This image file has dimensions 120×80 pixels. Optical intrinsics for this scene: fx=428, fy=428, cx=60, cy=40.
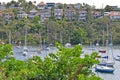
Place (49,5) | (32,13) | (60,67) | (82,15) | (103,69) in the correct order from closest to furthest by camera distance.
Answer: (60,67)
(103,69)
(32,13)
(82,15)
(49,5)

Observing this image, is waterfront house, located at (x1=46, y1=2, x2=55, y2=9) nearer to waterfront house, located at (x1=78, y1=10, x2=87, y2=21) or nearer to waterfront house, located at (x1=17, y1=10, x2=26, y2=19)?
waterfront house, located at (x1=17, y1=10, x2=26, y2=19)

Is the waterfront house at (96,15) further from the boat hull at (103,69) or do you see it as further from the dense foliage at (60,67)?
the dense foliage at (60,67)

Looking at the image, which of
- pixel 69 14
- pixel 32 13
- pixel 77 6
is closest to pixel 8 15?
pixel 32 13

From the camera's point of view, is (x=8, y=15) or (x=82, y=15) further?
(x=82, y=15)

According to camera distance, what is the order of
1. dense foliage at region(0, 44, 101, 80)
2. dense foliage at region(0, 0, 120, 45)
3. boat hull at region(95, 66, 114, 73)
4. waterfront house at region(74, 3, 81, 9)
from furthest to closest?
waterfront house at region(74, 3, 81, 9)
dense foliage at region(0, 0, 120, 45)
boat hull at region(95, 66, 114, 73)
dense foliage at region(0, 44, 101, 80)

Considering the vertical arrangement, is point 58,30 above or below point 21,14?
below

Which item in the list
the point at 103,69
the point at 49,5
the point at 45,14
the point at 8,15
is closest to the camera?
the point at 103,69

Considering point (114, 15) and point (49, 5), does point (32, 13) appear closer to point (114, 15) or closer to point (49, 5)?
point (49, 5)

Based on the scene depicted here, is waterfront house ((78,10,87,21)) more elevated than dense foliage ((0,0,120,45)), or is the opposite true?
waterfront house ((78,10,87,21))

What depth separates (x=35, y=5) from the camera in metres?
88.3

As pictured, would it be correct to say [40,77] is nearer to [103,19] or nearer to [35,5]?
[103,19]

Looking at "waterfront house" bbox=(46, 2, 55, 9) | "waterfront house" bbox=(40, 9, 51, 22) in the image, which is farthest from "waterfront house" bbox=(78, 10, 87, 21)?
"waterfront house" bbox=(46, 2, 55, 9)

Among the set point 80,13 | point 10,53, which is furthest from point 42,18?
point 10,53

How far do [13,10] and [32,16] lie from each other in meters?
3.86
